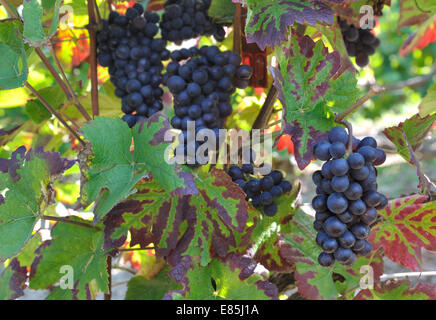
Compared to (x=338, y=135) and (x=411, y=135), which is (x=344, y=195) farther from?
(x=411, y=135)

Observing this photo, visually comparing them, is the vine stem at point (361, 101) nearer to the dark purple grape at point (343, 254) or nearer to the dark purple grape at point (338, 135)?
the dark purple grape at point (338, 135)

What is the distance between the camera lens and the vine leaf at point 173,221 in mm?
722

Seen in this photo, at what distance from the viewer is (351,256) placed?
61cm

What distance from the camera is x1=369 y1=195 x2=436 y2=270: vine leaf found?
2.48 feet

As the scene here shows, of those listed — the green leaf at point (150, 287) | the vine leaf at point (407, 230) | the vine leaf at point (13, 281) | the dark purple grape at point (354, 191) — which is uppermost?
the dark purple grape at point (354, 191)

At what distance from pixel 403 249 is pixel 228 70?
42cm

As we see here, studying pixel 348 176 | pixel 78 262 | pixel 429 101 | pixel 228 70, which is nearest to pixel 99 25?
pixel 228 70

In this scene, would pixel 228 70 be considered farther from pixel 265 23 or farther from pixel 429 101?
pixel 429 101

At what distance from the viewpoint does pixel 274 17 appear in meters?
0.66

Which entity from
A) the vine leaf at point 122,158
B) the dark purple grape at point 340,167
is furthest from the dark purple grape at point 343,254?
the vine leaf at point 122,158

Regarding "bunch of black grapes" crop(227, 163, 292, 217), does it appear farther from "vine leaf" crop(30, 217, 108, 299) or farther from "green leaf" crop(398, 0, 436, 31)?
"green leaf" crop(398, 0, 436, 31)

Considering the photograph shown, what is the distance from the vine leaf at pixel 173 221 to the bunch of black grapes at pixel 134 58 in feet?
0.50

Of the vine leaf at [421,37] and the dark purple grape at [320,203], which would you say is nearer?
the dark purple grape at [320,203]

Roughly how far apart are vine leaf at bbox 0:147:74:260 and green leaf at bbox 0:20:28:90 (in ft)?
0.39
